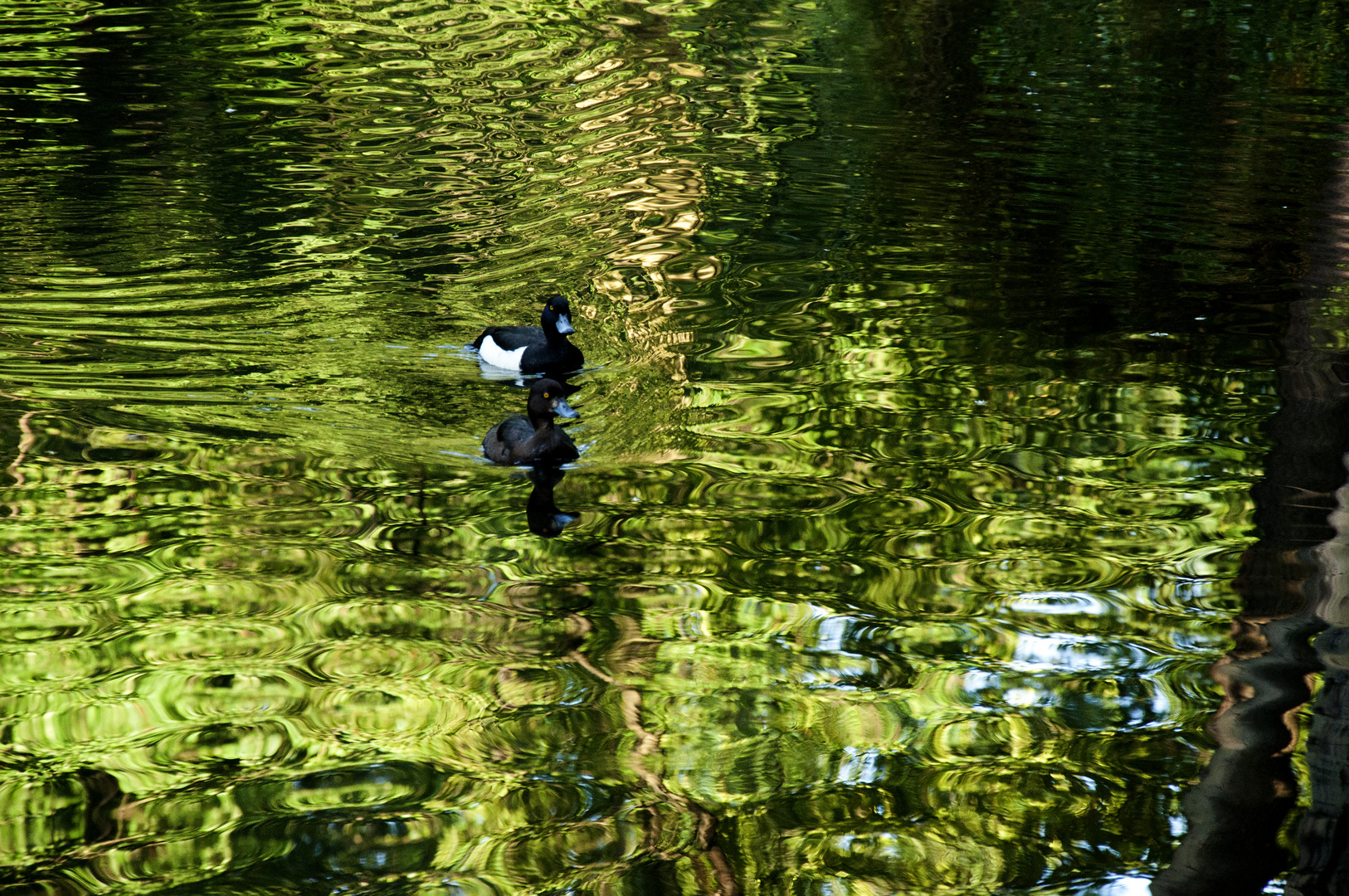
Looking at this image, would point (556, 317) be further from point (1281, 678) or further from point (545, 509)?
point (1281, 678)

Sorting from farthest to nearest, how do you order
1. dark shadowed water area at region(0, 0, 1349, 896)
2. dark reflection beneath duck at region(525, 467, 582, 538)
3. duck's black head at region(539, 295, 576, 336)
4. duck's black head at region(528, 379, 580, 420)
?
1. duck's black head at region(539, 295, 576, 336)
2. duck's black head at region(528, 379, 580, 420)
3. dark reflection beneath duck at region(525, 467, 582, 538)
4. dark shadowed water area at region(0, 0, 1349, 896)

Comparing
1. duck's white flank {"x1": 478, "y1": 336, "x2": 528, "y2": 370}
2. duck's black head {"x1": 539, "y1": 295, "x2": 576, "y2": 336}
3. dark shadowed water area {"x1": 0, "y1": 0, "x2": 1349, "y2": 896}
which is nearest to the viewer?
dark shadowed water area {"x1": 0, "y1": 0, "x2": 1349, "y2": 896}

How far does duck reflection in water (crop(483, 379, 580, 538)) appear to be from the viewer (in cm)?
821

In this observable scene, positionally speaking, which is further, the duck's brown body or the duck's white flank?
the duck's white flank

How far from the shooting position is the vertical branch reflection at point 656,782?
4.91 m

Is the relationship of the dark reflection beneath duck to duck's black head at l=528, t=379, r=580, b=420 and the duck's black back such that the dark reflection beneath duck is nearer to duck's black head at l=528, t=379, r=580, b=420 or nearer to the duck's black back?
the duck's black back

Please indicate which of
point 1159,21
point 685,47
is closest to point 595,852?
point 685,47

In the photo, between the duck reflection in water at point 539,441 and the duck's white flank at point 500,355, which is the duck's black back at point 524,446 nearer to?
the duck reflection in water at point 539,441

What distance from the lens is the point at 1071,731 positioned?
5750 mm

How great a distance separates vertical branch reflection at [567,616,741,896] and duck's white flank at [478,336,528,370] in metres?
4.15

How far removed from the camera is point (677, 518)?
7.47 meters

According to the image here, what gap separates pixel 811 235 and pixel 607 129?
566 cm

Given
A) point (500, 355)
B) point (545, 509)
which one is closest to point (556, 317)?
point (500, 355)

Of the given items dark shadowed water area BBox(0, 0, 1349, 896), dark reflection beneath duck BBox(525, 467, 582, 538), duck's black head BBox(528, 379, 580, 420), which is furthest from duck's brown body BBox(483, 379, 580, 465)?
dark shadowed water area BBox(0, 0, 1349, 896)
